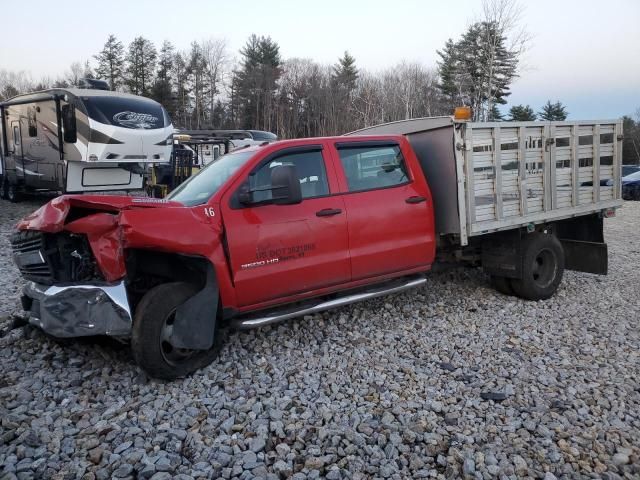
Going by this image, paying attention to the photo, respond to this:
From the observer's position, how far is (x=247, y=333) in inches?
209

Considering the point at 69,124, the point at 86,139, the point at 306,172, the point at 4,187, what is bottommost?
the point at 306,172

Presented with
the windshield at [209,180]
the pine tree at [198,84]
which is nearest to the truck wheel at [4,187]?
the windshield at [209,180]

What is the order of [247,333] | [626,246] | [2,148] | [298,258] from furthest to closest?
[2,148], [626,246], [247,333], [298,258]

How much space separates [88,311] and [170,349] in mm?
719

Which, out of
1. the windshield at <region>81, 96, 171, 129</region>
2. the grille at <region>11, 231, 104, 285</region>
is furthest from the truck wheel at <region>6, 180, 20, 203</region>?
the grille at <region>11, 231, 104, 285</region>

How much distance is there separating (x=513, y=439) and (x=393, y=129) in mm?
4245

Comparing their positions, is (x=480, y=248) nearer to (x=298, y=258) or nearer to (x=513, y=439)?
(x=298, y=258)

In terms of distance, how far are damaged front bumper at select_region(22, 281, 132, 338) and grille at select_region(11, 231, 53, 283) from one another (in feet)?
1.06

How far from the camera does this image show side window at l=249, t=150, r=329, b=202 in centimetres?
480

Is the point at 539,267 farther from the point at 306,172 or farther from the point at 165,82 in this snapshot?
the point at 165,82

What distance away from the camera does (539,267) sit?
21.8 feet

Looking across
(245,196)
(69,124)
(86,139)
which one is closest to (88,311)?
(245,196)

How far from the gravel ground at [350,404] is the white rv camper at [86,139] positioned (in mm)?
7863

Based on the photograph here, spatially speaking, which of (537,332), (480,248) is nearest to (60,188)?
(480,248)
